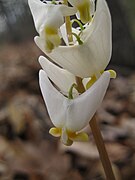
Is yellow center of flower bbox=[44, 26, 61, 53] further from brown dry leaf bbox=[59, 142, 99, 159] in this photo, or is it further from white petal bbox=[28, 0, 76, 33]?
brown dry leaf bbox=[59, 142, 99, 159]

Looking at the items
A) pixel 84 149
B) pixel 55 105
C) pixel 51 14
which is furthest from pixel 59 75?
pixel 84 149

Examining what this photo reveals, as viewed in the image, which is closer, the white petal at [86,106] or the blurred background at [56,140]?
the white petal at [86,106]

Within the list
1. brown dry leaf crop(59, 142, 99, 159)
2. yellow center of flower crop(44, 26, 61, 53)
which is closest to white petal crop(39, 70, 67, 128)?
yellow center of flower crop(44, 26, 61, 53)

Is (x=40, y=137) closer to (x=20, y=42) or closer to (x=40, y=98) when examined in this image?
(x=40, y=98)

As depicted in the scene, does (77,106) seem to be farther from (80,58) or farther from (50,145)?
(50,145)

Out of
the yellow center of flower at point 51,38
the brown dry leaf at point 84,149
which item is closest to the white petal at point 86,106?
the yellow center of flower at point 51,38

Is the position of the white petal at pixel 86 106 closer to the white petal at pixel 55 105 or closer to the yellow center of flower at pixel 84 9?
the white petal at pixel 55 105

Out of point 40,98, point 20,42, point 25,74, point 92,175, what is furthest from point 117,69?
point 20,42
